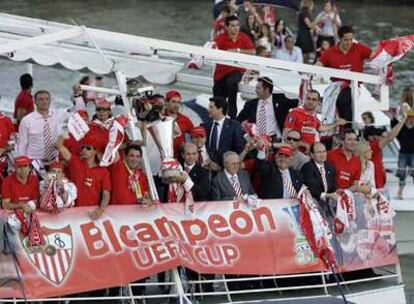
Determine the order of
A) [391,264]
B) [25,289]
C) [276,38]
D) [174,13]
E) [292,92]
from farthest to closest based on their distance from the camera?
[174,13], [276,38], [292,92], [391,264], [25,289]

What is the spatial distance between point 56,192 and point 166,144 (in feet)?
4.85

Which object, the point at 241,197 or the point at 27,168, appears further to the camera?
the point at 241,197

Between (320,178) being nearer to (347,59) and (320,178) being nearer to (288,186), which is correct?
(288,186)

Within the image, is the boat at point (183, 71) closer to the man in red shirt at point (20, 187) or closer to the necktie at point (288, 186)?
the necktie at point (288, 186)

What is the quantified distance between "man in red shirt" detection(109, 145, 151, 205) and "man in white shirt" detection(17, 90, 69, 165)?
1245 millimetres

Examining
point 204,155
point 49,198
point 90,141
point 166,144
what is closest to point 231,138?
point 204,155

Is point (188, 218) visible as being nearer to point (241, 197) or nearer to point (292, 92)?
point (241, 197)

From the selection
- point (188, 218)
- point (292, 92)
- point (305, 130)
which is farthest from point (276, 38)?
point (188, 218)

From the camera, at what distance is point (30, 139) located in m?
15.2

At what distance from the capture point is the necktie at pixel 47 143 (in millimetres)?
15172

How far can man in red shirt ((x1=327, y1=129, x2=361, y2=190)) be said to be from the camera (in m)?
15.4

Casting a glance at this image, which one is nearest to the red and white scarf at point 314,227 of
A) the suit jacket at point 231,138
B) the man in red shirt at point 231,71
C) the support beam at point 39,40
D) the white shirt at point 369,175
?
the white shirt at point 369,175

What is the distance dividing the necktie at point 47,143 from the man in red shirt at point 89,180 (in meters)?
1.21

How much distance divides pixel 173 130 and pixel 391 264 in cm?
293
